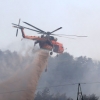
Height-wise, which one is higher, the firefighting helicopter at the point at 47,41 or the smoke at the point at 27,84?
the firefighting helicopter at the point at 47,41

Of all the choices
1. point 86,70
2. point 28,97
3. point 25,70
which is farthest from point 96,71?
point 28,97

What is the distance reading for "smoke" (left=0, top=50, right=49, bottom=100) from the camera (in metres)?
80.4

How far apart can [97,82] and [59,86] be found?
51.3 feet

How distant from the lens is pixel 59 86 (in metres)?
126

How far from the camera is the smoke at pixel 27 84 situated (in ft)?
264

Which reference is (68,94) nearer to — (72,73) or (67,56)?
(72,73)

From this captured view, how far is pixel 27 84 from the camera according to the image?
3255 inches

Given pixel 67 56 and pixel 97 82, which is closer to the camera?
pixel 97 82

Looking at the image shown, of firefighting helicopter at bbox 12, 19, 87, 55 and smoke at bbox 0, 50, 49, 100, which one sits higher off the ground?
firefighting helicopter at bbox 12, 19, 87, 55

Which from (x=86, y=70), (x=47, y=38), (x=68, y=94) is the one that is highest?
(x=47, y=38)

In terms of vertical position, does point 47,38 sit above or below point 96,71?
above

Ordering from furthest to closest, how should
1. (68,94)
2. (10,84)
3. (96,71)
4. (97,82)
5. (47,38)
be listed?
(96,71) → (97,82) → (68,94) → (10,84) → (47,38)

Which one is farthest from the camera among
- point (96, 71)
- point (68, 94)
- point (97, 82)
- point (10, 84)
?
point (96, 71)

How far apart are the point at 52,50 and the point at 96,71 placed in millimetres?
61205
